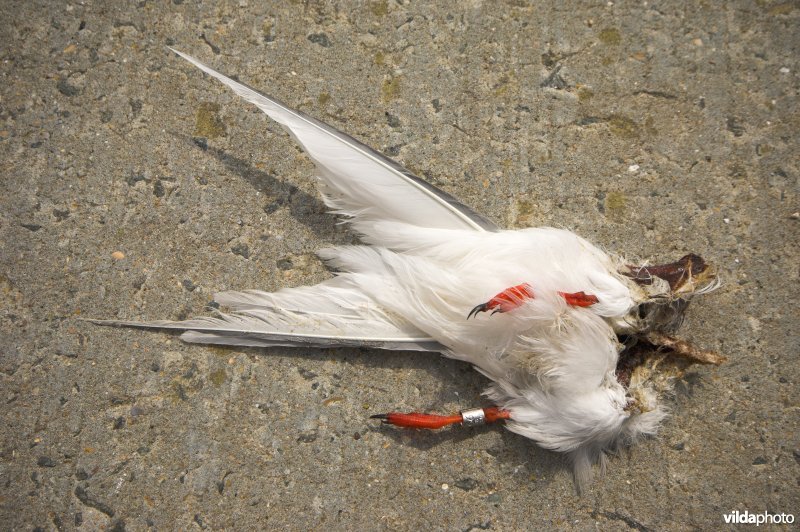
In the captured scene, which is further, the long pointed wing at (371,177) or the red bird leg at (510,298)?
the long pointed wing at (371,177)

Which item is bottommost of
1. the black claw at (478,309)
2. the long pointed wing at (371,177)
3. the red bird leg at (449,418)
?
the red bird leg at (449,418)

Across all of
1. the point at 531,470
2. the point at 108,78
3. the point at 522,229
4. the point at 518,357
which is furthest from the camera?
the point at 108,78

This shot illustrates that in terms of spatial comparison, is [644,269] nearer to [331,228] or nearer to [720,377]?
[720,377]

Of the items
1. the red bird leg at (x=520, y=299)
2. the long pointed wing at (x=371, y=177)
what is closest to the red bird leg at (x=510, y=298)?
the red bird leg at (x=520, y=299)

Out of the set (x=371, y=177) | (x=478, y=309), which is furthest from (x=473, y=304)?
(x=371, y=177)

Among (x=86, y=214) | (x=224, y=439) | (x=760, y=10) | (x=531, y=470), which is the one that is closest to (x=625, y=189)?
(x=760, y=10)

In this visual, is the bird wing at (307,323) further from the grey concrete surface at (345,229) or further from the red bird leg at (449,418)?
the red bird leg at (449,418)
